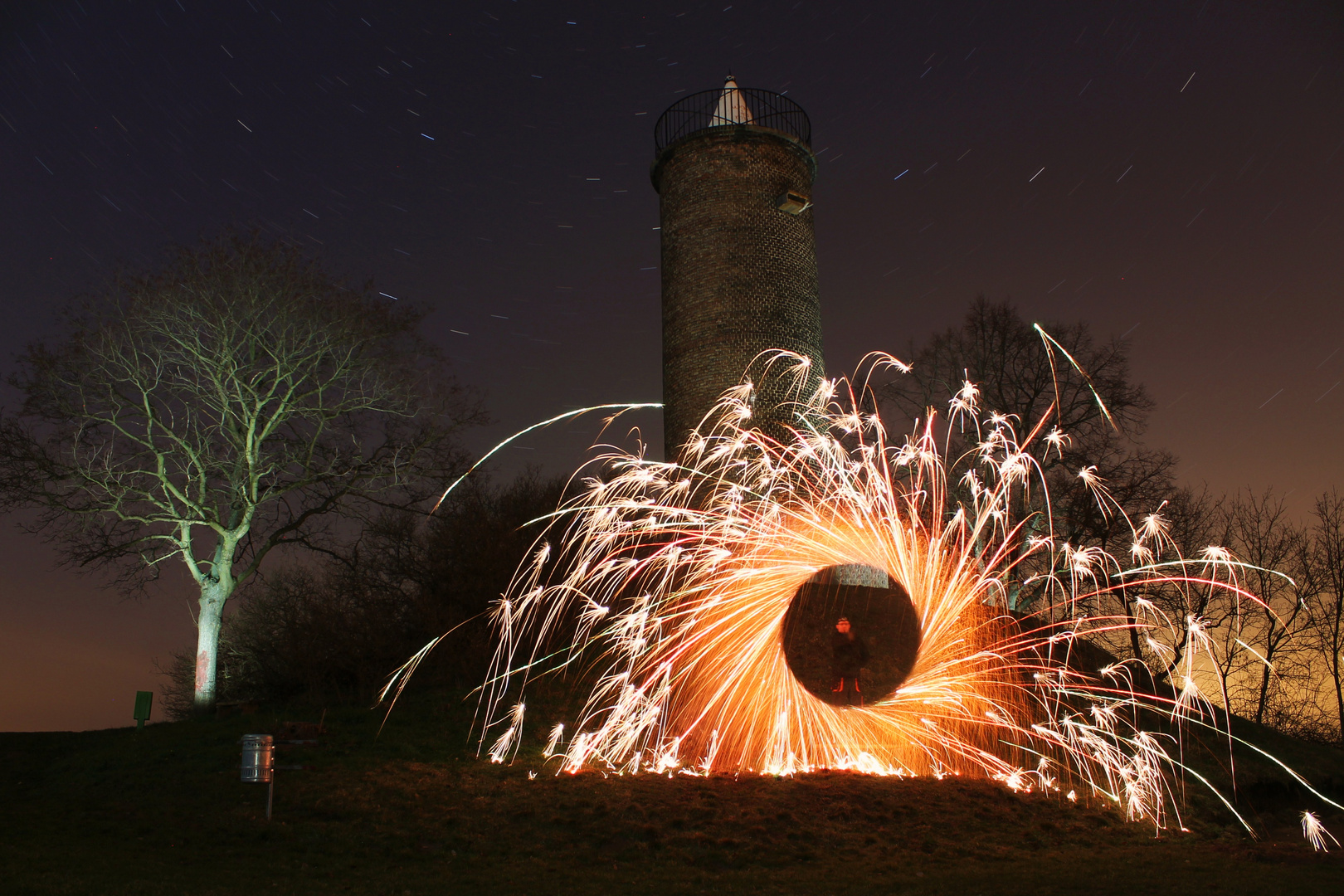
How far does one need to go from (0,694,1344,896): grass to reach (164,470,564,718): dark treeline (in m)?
→ 3.42

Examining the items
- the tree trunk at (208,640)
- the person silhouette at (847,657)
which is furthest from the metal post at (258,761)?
the tree trunk at (208,640)

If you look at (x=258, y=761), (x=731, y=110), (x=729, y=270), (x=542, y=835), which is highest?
(x=731, y=110)

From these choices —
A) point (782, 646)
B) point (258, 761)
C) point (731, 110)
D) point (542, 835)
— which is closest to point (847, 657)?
point (782, 646)

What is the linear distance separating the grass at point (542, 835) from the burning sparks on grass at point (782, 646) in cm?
108

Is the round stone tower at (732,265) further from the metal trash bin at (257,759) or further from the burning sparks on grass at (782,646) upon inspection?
the metal trash bin at (257,759)

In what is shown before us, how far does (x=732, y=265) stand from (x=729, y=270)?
11cm

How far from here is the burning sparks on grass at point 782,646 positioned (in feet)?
40.7

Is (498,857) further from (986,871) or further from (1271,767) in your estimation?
(1271,767)

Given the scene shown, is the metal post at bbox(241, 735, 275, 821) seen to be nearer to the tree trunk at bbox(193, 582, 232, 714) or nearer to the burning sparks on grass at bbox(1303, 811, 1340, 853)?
the tree trunk at bbox(193, 582, 232, 714)

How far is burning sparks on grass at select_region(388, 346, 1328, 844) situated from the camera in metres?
12.4

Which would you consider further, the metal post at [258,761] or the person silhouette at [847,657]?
the person silhouette at [847,657]

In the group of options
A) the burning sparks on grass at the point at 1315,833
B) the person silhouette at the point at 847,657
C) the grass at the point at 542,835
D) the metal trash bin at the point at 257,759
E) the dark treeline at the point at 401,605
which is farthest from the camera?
the dark treeline at the point at 401,605

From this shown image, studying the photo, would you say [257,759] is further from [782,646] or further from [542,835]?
[782,646]

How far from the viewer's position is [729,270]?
17.7 metres
